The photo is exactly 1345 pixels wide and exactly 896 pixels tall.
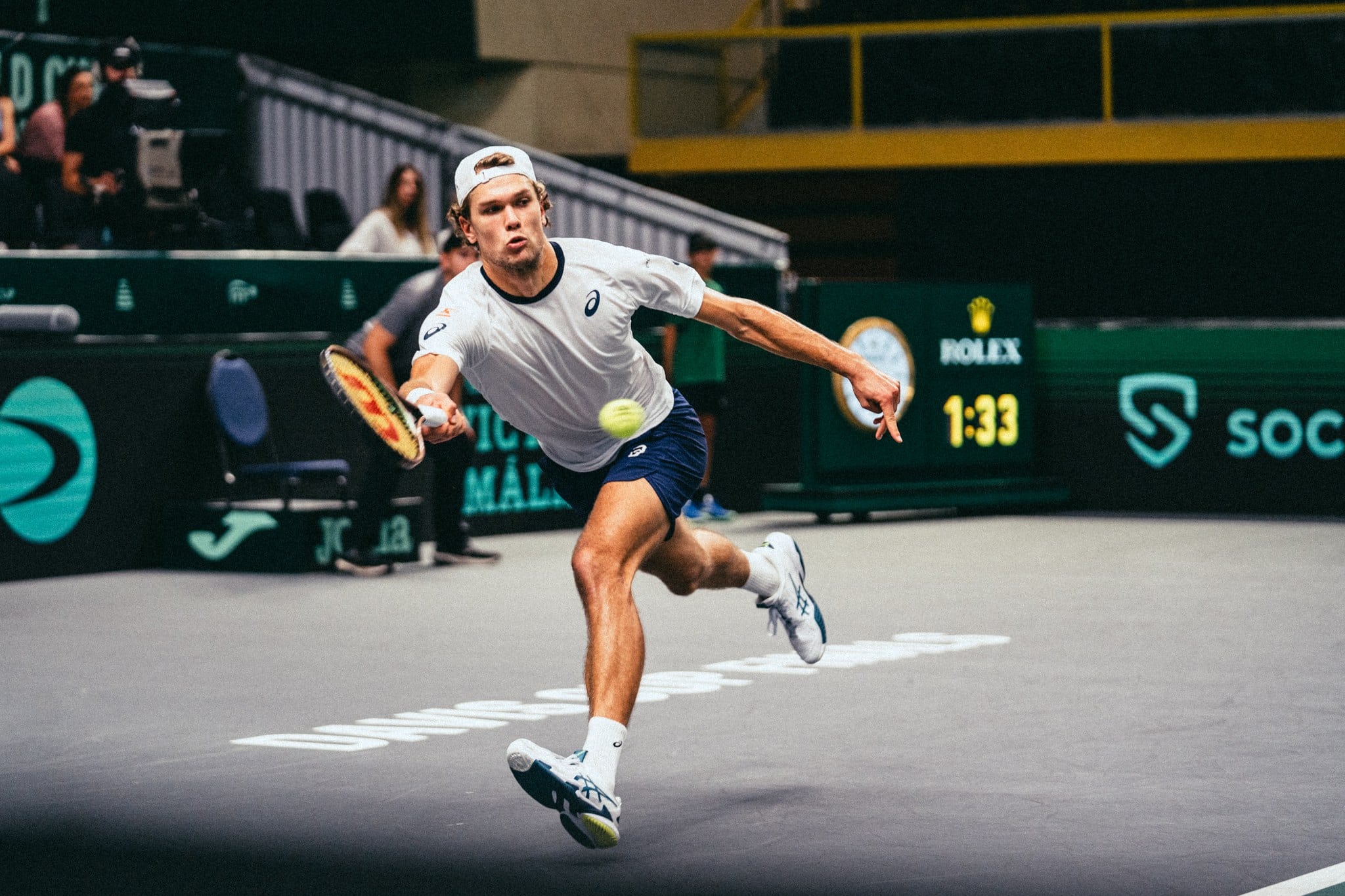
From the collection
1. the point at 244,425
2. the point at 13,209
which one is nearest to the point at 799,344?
the point at 244,425

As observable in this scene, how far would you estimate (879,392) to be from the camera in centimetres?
584

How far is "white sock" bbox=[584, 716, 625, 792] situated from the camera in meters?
5.39

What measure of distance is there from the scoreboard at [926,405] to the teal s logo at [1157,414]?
2.26 ft

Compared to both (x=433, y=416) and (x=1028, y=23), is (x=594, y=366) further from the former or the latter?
(x=1028, y=23)

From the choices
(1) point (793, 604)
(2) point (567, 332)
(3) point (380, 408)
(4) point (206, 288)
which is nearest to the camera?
(3) point (380, 408)

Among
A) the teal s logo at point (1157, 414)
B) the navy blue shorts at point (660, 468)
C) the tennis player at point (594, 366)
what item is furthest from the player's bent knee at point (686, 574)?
the teal s logo at point (1157, 414)

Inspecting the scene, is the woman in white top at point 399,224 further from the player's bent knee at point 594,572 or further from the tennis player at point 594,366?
the player's bent knee at point 594,572

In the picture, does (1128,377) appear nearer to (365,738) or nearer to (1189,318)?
(1189,318)

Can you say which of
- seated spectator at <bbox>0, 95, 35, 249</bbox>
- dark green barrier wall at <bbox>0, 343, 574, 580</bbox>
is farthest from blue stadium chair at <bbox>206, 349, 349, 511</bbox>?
seated spectator at <bbox>0, 95, 35, 249</bbox>

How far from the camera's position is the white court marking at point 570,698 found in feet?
23.4

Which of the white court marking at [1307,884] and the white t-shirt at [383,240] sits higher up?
the white t-shirt at [383,240]

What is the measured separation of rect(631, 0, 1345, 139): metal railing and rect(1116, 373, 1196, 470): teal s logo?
228 inches

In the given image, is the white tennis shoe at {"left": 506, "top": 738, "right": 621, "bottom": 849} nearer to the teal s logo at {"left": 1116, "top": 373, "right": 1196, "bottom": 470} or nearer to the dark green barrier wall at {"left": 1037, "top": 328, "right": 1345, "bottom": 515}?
the dark green barrier wall at {"left": 1037, "top": 328, "right": 1345, "bottom": 515}

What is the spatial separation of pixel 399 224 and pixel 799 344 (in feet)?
28.3
